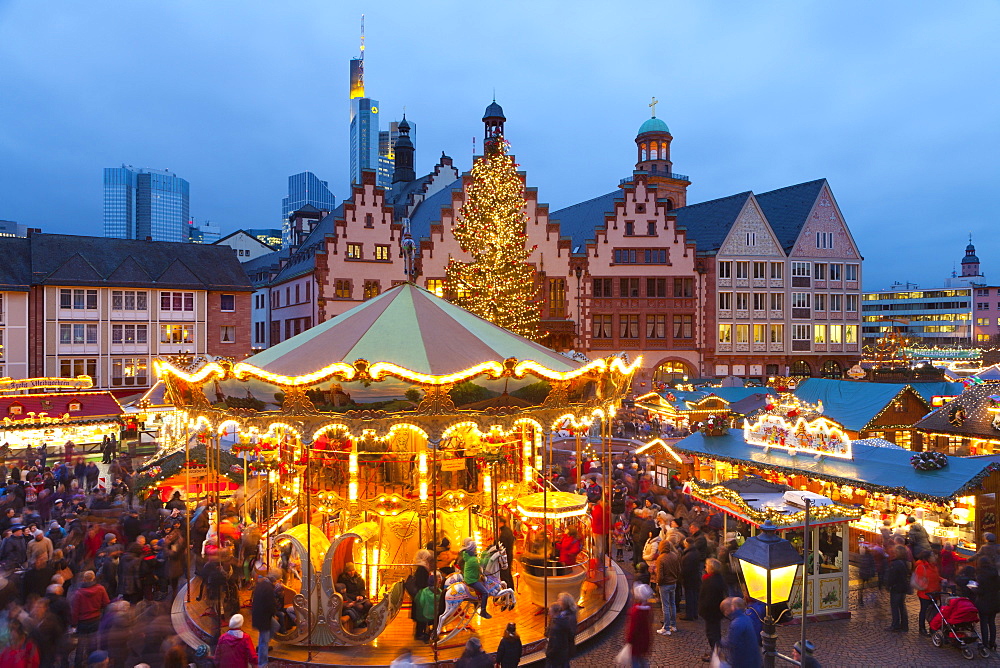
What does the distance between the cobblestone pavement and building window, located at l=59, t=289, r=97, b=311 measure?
37828mm

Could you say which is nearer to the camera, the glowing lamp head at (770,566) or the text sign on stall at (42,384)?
the glowing lamp head at (770,566)

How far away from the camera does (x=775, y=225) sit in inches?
1869

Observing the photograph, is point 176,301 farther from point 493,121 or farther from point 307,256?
point 493,121

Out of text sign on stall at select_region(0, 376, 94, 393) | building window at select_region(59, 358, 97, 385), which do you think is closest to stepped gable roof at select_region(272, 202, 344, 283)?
building window at select_region(59, 358, 97, 385)

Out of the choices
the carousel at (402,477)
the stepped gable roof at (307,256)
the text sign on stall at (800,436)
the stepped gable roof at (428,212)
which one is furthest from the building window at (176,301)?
the text sign on stall at (800,436)

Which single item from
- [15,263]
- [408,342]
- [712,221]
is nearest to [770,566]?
[408,342]

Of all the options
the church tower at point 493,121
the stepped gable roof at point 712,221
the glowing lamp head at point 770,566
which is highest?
the church tower at point 493,121

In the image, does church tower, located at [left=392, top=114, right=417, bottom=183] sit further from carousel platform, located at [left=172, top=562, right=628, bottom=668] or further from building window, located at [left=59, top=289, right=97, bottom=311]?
carousel platform, located at [left=172, top=562, right=628, bottom=668]

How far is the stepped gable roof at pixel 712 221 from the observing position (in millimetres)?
44062

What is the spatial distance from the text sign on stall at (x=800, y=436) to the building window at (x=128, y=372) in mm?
35816

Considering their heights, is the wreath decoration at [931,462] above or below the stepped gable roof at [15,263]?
below

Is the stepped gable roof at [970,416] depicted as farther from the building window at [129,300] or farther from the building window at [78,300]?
the building window at [78,300]

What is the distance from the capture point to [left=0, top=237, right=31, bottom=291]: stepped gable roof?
119 ft

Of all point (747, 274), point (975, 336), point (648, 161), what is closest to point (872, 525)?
point (747, 274)
